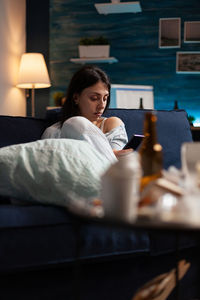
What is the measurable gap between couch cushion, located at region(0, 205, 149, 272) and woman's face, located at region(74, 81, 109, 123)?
0.91m

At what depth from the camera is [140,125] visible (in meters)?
2.25

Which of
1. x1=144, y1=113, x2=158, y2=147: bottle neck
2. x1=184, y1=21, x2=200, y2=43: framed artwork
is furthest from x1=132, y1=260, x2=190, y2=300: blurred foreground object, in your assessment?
x1=184, y1=21, x2=200, y2=43: framed artwork

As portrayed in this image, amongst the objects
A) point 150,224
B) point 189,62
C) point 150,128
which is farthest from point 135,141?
point 189,62

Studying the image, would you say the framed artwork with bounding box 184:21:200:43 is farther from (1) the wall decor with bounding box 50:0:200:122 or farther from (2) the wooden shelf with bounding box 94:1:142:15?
→ (2) the wooden shelf with bounding box 94:1:142:15

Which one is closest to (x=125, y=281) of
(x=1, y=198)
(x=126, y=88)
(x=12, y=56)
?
(x=1, y=198)

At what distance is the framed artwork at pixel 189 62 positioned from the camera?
Answer: 14.6 ft

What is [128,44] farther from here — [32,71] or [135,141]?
[135,141]

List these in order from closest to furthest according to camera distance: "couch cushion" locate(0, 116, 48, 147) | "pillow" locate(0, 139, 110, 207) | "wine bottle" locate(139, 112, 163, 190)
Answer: "wine bottle" locate(139, 112, 163, 190)
"pillow" locate(0, 139, 110, 207)
"couch cushion" locate(0, 116, 48, 147)

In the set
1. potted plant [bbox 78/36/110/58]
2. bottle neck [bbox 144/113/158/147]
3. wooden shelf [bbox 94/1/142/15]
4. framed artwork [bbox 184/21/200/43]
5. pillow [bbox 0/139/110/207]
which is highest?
wooden shelf [bbox 94/1/142/15]

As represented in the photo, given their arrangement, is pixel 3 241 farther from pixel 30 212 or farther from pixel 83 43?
pixel 83 43

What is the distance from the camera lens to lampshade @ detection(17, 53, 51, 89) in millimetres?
4109

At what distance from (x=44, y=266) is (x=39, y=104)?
353cm

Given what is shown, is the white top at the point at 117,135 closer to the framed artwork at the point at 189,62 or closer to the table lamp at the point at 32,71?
the table lamp at the point at 32,71

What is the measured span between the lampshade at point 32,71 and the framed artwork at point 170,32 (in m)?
1.30
